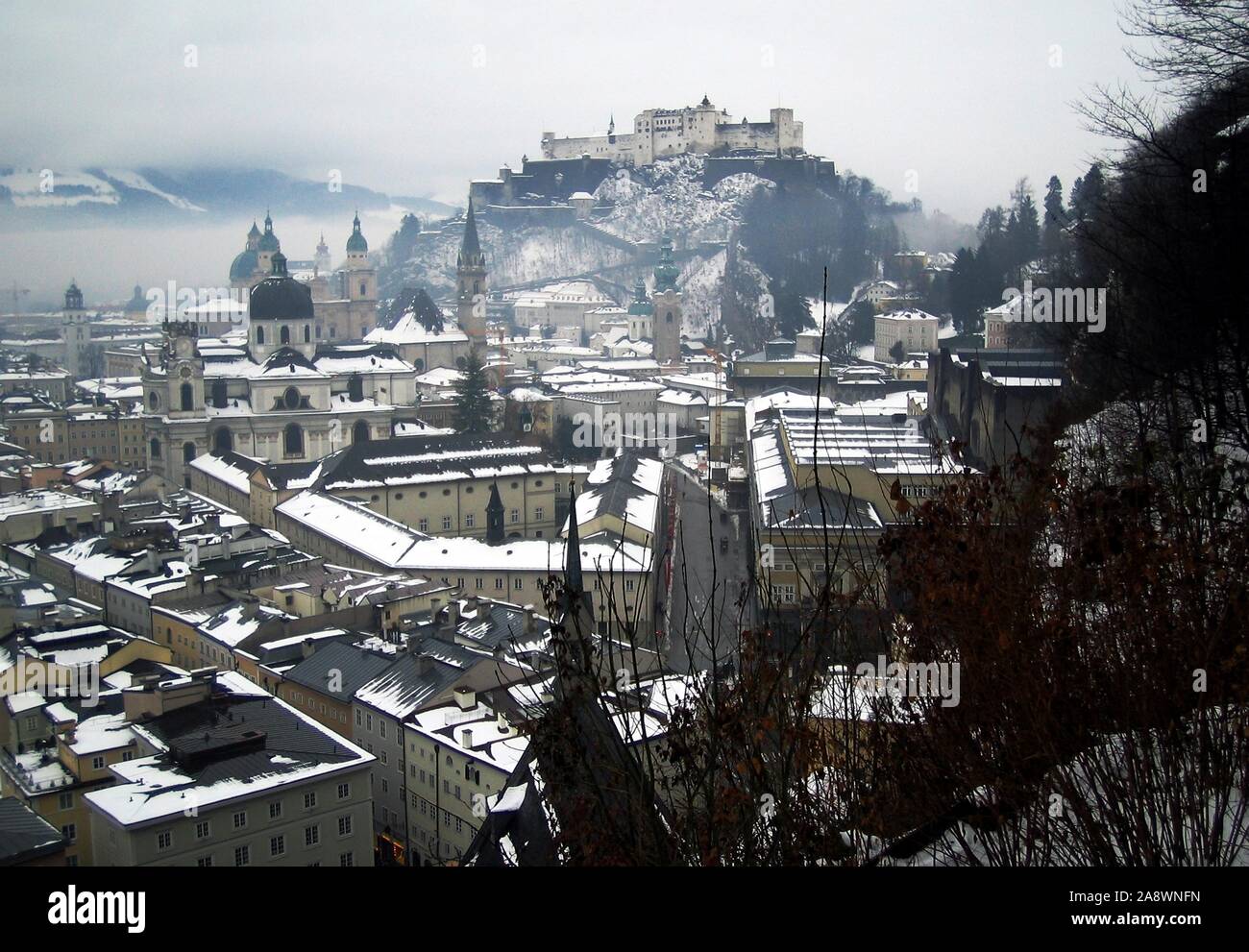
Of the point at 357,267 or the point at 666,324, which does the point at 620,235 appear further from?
the point at 666,324

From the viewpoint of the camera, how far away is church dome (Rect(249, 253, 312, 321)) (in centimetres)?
3472

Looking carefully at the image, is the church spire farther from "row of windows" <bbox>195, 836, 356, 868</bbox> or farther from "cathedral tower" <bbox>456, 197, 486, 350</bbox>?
"row of windows" <bbox>195, 836, 356, 868</bbox>

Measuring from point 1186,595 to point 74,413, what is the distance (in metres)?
35.0

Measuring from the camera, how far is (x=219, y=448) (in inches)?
1241

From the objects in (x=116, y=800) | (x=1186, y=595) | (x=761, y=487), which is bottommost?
(x=116, y=800)

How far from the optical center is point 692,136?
7506 centimetres

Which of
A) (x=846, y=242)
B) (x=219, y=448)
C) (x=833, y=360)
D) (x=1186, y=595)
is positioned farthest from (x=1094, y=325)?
(x=846, y=242)

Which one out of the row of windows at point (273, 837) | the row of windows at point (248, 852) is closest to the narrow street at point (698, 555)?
the row of windows at point (273, 837)

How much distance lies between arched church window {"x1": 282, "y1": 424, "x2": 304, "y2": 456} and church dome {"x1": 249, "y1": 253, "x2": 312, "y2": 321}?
12.5 ft

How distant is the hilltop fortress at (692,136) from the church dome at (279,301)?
141ft

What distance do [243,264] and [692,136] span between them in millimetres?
32778

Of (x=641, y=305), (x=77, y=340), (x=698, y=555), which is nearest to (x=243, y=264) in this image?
(x=77, y=340)

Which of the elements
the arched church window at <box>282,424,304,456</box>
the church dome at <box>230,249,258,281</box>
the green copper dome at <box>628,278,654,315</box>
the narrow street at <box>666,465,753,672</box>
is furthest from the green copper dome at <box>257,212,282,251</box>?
the narrow street at <box>666,465,753,672</box>
